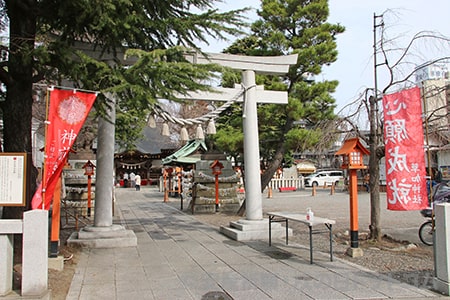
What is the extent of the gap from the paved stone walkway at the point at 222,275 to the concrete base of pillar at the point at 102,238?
0.78 ft

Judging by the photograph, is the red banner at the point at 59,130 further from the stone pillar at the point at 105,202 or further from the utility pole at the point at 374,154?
the utility pole at the point at 374,154

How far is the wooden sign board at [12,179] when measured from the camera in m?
5.21

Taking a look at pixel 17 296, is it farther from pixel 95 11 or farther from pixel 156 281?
pixel 95 11

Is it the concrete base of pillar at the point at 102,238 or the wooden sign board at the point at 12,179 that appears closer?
the wooden sign board at the point at 12,179

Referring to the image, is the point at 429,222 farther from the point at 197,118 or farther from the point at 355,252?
the point at 197,118

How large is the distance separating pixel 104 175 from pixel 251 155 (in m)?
3.62

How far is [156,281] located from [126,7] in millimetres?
4383

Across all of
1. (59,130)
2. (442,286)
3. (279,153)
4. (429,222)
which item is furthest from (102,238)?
(429,222)

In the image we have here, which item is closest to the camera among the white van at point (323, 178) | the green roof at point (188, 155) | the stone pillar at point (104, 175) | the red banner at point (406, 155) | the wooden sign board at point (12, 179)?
the wooden sign board at point (12, 179)

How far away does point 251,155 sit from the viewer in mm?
9500

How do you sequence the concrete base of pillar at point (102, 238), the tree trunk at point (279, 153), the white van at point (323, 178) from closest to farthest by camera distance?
the concrete base of pillar at point (102, 238), the tree trunk at point (279, 153), the white van at point (323, 178)

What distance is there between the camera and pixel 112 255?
24.5ft

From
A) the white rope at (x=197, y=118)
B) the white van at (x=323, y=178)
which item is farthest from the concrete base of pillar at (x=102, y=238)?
the white van at (x=323, y=178)

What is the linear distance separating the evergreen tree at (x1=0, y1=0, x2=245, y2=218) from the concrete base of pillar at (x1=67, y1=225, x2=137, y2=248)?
1765 millimetres
